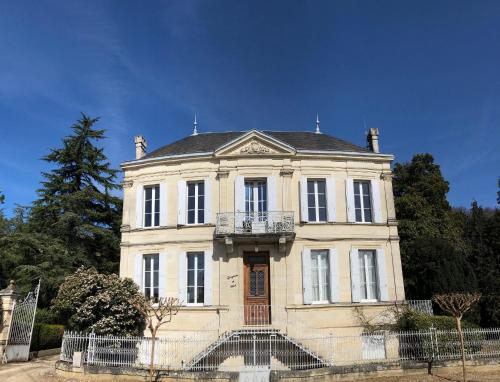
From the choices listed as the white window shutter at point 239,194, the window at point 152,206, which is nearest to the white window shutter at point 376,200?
the white window shutter at point 239,194

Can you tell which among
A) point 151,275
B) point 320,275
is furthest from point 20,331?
point 320,275

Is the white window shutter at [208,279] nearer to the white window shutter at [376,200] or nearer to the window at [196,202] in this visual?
the window at [196,202]

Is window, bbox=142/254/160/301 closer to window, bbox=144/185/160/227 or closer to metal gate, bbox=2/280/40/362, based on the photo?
window, bbox=144/185/160/227

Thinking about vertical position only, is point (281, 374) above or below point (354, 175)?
below

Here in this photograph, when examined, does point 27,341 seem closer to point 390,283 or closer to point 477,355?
point 390,283

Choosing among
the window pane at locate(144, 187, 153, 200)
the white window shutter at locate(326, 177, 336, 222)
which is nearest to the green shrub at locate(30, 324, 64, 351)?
the window pane at locate(144, 187, 153, 200)

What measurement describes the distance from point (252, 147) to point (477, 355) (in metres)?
10.8

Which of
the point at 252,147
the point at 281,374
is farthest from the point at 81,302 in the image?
the point at 252,147

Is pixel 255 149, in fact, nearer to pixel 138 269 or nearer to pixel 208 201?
pixel 208 201

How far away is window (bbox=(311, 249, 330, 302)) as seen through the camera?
55.3 ft

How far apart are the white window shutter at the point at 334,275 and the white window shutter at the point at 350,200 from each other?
1568 mm

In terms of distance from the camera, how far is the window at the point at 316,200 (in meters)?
17.7

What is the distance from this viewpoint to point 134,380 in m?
12.1

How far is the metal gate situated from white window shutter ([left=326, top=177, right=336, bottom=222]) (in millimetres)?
11206
